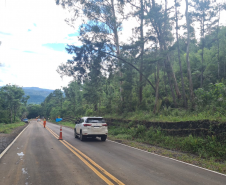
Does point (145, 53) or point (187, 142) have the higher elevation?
point (145, 53)

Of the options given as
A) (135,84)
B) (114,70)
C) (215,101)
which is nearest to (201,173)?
(215,101)

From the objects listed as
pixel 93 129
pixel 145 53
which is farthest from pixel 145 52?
pixel 93 129

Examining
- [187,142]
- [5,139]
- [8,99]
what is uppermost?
[8,99]

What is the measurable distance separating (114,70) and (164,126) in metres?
12.8

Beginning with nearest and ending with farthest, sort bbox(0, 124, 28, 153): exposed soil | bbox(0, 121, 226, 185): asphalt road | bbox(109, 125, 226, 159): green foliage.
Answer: bbox(0, 121, 226, 185): asphalt road → bbox(109, 125, 226, 159): green foliage → bbox(0, 124, 28, 153): exposed soil

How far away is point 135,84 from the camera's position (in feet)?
75.6

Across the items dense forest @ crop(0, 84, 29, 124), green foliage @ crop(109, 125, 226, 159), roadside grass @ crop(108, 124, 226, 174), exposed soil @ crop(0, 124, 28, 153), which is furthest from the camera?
dense forest @ crop(0, 84, 29, 124)

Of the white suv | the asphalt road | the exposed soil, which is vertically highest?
the white suv

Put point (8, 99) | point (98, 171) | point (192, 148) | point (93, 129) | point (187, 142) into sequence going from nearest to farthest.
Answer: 1. point (98, 171)
2. point (192, 148)
3. point (187, 142)
4. point (93, 129)
5. point (8, 99)

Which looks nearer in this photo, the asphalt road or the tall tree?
the asphalt road

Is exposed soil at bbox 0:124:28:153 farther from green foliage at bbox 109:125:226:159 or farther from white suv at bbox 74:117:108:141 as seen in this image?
green foliage at bbox 109:125:226:159

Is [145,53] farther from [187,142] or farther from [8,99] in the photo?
[8,99]

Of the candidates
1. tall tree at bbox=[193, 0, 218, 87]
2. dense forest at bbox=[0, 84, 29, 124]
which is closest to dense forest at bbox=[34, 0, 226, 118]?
tall tree at bbox=[193, 0, 218, 87]

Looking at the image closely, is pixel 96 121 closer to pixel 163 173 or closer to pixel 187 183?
pixel 163 173
